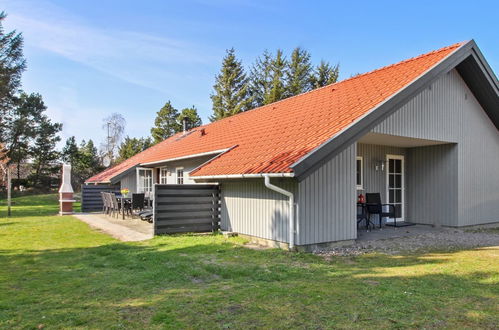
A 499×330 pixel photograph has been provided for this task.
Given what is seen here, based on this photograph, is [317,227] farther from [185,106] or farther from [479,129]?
[185,106]

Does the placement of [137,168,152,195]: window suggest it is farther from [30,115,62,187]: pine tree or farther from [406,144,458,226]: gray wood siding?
[30,115,62,187]: pine tree

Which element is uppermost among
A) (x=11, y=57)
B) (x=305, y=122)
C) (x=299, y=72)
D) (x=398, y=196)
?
(x=299, y=72)

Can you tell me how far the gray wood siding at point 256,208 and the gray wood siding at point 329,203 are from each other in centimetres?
35

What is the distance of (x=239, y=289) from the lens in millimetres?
4934

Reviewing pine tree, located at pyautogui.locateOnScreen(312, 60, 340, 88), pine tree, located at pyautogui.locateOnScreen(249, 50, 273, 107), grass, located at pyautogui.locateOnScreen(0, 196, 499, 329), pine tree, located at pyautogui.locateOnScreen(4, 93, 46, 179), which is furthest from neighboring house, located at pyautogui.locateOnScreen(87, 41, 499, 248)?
pine tree, located at pyautogui.locateOnScreen(4, 93, 46, 179)

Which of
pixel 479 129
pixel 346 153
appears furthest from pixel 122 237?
pixel 479 129

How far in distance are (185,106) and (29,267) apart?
3829cm

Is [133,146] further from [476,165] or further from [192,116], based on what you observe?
[476,165]

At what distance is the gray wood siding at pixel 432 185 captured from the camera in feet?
35.8

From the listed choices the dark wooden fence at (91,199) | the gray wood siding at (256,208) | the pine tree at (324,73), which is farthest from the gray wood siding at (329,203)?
the pine tree at (324,73)

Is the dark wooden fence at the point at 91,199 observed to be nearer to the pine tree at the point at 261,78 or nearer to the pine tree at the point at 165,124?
the pine tree at the point at 261,78

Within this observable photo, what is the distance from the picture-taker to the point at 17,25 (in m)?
24.9

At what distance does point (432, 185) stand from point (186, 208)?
764 centimetres

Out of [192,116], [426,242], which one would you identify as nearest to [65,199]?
[426,242]
